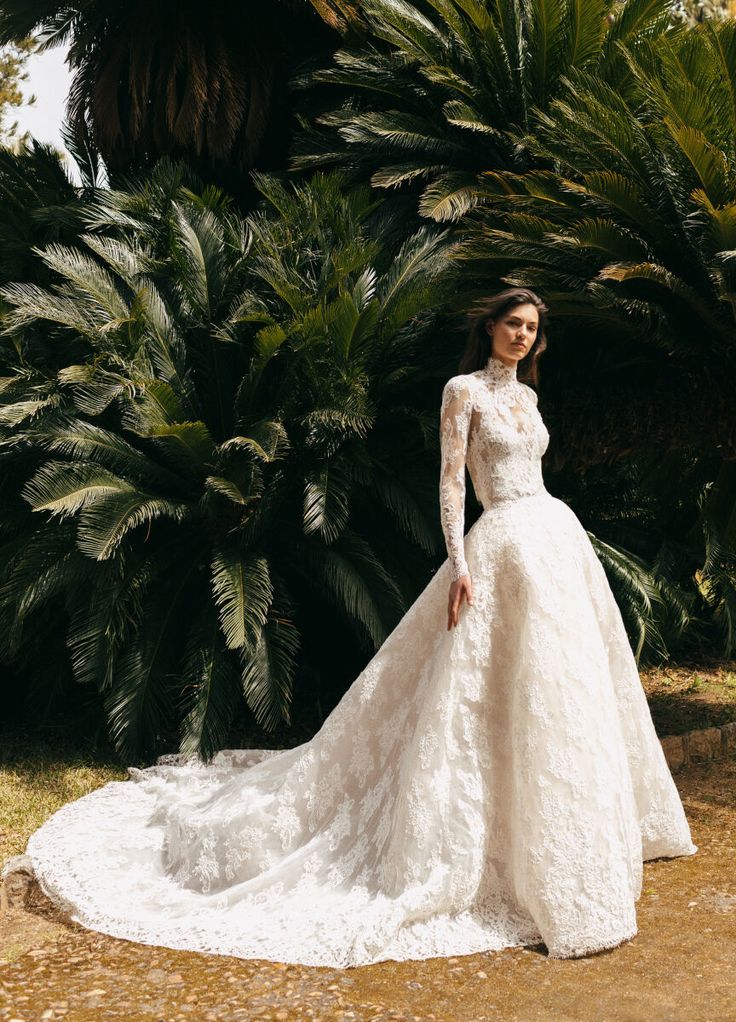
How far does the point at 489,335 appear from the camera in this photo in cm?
426

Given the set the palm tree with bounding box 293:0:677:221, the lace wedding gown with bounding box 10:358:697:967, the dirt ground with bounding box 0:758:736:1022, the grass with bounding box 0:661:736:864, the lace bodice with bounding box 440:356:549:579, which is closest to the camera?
the dirt ground with bounding box 0:758:736:1022

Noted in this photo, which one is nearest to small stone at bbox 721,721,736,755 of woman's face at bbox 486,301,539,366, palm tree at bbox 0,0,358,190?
woman's face at bbox 486,301,539,366

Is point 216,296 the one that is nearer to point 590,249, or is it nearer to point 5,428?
point 5,428

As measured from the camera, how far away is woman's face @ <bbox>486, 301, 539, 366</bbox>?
4156 millimetres

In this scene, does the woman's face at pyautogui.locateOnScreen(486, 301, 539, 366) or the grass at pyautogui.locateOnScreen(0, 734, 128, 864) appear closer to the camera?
the woman's face at pyautogui.locateOnScreen(486, 301, 539, 366)

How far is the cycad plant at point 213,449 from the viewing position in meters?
6.11

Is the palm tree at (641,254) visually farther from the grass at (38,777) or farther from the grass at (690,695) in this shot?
the grass at (38,777)

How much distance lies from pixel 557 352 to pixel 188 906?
4289 mm

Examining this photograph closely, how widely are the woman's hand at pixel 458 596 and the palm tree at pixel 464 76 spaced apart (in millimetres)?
3200

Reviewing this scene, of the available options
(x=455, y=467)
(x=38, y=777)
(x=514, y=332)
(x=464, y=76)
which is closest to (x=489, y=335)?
(x=514, y=332)

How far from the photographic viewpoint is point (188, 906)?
390cm

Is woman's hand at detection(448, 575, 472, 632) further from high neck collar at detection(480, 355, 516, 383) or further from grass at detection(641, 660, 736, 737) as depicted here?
grass at detection(641, 660, 736, 737)

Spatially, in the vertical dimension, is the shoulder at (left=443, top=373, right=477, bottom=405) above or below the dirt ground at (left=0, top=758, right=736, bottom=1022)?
above

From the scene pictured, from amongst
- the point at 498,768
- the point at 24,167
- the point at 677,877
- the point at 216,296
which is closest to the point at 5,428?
the point at 216,296
